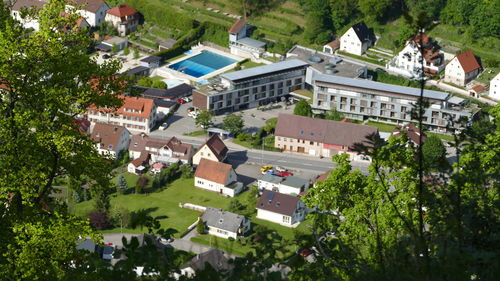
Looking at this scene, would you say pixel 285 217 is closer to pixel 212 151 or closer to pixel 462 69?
pixel 212 151

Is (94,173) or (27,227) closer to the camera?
(27,227)

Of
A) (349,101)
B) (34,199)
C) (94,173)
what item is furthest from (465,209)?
(349,101)

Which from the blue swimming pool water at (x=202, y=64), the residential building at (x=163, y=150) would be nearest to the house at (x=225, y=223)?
the residential building at (x=163, y=150)

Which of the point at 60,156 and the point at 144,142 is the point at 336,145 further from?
the point at 60,156

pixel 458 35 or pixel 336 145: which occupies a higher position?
pixel 458 35

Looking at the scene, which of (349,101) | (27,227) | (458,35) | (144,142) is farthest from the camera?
(458,35)

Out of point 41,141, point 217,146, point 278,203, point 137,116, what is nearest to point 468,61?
point 217,146
